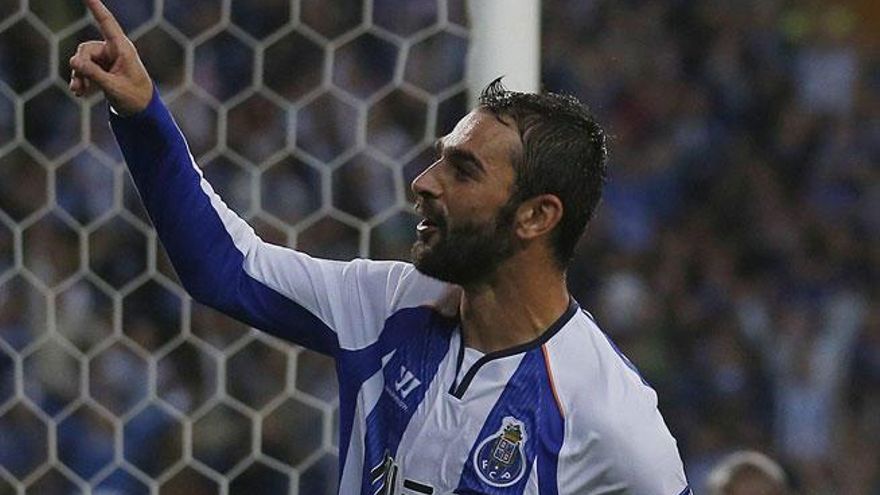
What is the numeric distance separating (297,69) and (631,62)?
1.67m

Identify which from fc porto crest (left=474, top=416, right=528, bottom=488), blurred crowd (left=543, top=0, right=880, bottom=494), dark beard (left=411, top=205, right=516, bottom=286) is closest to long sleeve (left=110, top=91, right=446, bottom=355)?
dark beard (left=411, top=205, right=516, bottom=286)

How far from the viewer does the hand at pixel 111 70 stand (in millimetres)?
2066

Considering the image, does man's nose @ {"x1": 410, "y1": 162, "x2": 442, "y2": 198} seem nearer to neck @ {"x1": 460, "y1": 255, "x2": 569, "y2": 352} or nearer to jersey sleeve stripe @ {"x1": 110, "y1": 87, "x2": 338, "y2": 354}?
neck @ {"x1": 460, "y1": 255, "x2": 569, "y2": 352}

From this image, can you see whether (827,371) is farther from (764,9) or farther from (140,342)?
(140,342)

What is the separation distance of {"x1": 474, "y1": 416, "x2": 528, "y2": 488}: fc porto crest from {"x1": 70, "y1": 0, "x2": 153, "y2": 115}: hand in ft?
1.92

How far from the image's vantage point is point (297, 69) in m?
3.28

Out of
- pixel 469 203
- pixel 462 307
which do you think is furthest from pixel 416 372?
pixel 469 203

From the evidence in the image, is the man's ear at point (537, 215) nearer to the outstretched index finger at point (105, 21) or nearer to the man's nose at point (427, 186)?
the man's nose at point (427, 186)

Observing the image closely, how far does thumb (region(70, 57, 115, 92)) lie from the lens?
205cm

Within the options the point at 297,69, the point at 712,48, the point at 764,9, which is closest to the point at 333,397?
the point at 297,69

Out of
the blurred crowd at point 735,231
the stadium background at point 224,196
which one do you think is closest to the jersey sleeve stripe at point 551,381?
the stadium background at point 224,196

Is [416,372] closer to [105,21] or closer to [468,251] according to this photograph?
[468,251]

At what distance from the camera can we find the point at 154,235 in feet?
10.5

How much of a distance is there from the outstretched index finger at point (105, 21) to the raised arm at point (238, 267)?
0.05 meters
